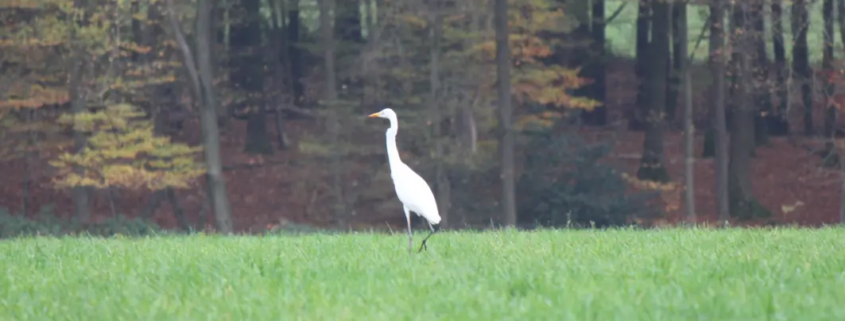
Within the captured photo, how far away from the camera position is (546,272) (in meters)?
10.2

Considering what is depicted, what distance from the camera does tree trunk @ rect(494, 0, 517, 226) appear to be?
27.9 m

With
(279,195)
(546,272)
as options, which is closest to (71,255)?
(546,272)

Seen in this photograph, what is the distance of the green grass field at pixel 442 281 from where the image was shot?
27.7 ft

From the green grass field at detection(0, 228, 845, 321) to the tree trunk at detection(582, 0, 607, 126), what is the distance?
2282cm

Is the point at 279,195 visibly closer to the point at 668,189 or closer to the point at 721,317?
the point at 668,189

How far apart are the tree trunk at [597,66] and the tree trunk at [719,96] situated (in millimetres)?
5227

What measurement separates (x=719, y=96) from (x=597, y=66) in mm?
11459

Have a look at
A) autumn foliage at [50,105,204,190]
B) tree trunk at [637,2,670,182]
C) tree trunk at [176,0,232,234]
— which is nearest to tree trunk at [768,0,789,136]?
tree trunk at [637,2,670,182]

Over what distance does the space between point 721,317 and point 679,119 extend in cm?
3485

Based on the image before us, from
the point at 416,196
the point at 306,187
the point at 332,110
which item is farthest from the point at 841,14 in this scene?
the point at 416,196

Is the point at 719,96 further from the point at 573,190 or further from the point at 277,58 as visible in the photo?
the point at 277,58

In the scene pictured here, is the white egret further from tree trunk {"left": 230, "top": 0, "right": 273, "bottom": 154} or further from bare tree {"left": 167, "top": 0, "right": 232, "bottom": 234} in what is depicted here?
tree trunk {"left": 230, "top": 0, "right": 273, "bottom": 154}

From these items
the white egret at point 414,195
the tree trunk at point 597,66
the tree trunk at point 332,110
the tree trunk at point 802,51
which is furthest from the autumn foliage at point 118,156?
the white egret at point 414,195

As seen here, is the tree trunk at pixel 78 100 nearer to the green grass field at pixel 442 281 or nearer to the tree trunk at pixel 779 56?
the green grass field at pixel 442 281
